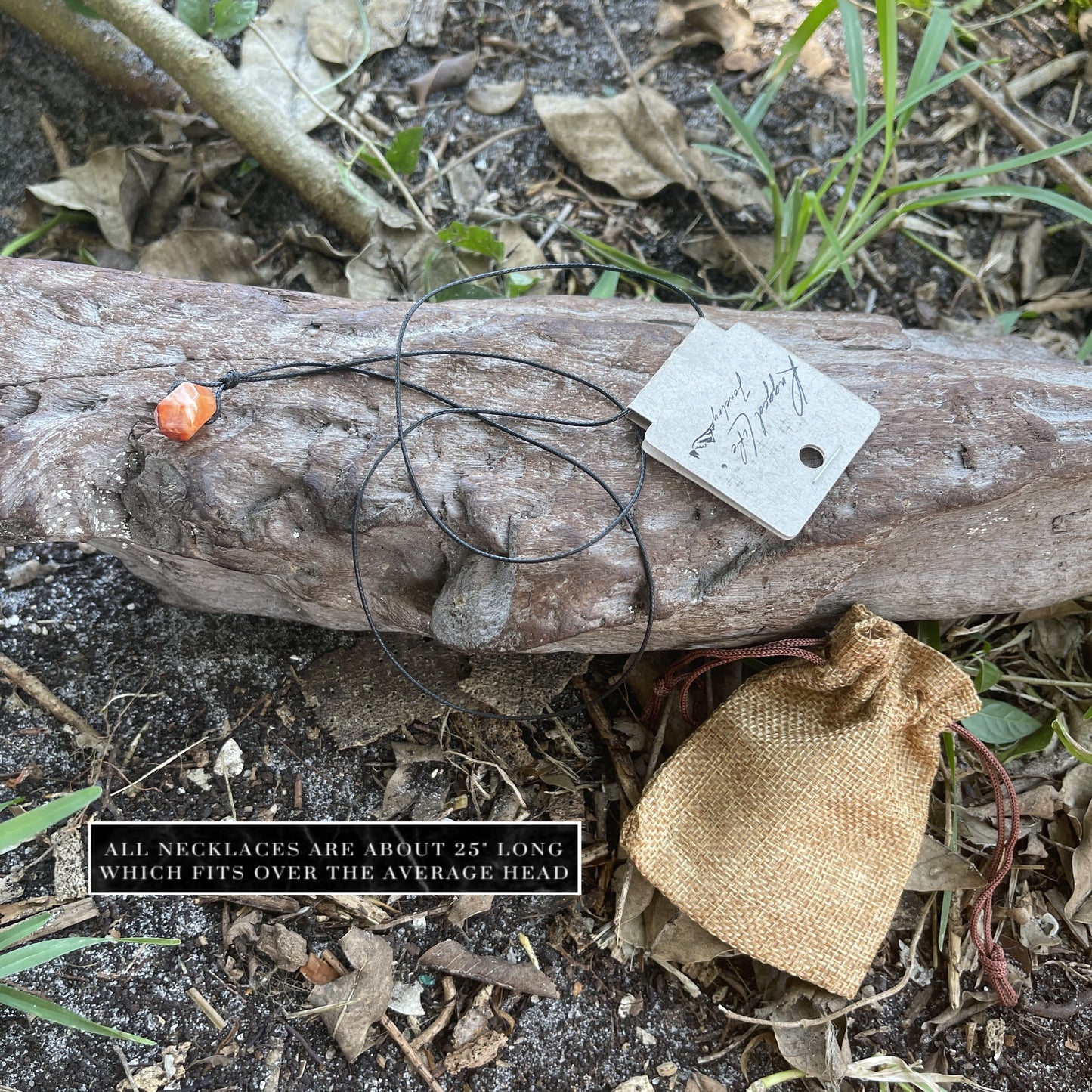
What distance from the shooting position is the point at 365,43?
215cm

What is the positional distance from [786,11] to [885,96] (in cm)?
86

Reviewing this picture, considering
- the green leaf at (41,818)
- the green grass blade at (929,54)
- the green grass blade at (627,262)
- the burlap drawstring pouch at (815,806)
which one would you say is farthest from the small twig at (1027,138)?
the green leaf at (41,818)

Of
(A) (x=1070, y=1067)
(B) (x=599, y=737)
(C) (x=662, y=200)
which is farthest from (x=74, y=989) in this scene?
(C) (x=662, y=200)

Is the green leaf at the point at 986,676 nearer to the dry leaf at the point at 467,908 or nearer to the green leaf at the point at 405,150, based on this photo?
the dry leaf at the point at 467,908

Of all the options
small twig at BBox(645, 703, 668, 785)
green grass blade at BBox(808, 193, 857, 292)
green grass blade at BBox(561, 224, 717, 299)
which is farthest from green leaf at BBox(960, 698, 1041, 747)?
green grass blade at BBox(561, 224, 717, 299)

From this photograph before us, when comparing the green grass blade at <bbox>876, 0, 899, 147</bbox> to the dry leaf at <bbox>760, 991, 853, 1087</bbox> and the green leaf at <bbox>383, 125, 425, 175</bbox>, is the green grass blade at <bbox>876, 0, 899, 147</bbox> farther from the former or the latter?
the dry leaf at <bbox>760, 991, 853, 1087</bbox>

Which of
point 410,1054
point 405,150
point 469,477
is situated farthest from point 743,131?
point 410,1054

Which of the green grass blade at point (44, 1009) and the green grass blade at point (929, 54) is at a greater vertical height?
the green grass blade at point (929, 54)

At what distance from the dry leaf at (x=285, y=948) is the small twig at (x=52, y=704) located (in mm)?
420

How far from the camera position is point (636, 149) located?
2.13 metres

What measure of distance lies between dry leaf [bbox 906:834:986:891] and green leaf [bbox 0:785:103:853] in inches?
48.8

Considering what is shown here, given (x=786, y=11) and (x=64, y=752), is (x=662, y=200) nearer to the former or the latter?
(x=786, y=11)

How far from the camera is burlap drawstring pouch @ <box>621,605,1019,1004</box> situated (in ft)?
4.40

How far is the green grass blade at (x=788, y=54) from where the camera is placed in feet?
5.42
